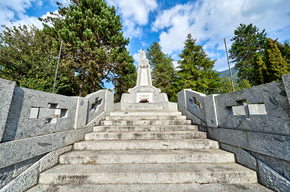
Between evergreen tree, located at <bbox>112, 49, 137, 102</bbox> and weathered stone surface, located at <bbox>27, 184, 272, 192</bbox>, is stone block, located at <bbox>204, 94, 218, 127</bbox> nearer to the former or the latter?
weathered stone surface, located at <bbox>27, 184, 272, 192</bbox>

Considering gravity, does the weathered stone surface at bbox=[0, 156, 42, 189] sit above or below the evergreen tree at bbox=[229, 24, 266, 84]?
below

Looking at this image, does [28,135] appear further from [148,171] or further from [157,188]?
[157,188]

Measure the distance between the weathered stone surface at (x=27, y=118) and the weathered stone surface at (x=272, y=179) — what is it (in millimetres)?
4397

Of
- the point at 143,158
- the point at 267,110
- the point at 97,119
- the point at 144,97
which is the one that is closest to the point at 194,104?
the point at 267,110

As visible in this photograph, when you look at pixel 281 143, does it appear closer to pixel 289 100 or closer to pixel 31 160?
pixel 289 100

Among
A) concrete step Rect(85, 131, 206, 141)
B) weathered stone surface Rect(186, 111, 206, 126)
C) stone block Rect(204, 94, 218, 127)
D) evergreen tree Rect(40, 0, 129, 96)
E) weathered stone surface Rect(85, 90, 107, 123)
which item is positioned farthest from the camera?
evergreen tree Rect(40, 0, 129, 96)

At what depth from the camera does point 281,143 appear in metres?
1.92

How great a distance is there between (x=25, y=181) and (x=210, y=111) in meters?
4.44

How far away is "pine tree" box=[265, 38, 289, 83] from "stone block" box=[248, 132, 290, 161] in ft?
54.5

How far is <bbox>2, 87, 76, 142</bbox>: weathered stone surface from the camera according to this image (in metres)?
1.94

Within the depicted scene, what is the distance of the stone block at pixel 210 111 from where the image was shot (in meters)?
3.35

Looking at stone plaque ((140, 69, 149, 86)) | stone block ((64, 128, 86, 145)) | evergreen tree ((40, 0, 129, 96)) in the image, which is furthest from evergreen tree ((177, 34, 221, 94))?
stone block ((64, 128, 86, 145))

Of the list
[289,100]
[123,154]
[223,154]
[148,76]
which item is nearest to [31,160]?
[123,154]

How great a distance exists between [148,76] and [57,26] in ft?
41.4
